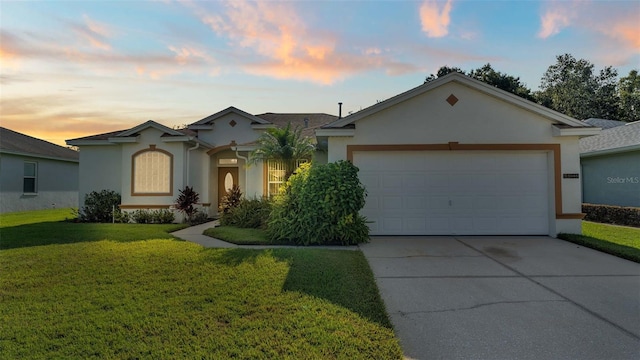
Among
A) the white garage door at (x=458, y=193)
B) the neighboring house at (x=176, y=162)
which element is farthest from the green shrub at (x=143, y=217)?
the white garage door at (x=458, y=193)

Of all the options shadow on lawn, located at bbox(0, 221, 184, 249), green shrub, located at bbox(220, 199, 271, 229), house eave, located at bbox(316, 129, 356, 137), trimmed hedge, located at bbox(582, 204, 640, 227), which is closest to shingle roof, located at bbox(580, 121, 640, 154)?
trimmed hedge, located at bbox(582, 204, 640, 227)

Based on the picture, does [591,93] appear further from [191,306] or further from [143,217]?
[191,306]

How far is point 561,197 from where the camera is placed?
9.12m

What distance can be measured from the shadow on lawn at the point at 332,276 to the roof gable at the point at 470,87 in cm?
409

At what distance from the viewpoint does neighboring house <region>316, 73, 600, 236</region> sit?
927cm

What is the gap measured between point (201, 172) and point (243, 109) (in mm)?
3430

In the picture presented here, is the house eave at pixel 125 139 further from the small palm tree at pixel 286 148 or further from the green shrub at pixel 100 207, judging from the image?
the small palm tree at pixel 286 148

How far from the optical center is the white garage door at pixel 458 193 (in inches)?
367

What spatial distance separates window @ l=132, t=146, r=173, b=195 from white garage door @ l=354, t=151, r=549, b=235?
7930mm

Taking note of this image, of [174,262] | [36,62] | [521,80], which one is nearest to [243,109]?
[36,62]

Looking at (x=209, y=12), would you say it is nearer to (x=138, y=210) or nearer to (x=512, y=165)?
(x=138, y=210)

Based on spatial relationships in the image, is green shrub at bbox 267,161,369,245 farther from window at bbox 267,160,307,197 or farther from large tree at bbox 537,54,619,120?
large tree at bbox 537,54,619,120

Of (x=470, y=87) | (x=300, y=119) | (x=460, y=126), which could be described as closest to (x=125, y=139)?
(x=300, y=119)

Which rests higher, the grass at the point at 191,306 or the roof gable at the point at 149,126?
the roof gable at the point at 149,126
